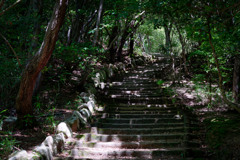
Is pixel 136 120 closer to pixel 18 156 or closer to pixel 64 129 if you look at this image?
pixel 64 129

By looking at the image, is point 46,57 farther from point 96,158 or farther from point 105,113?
point 105,113

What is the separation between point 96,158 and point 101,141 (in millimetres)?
865

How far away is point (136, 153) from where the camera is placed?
4.42 metres

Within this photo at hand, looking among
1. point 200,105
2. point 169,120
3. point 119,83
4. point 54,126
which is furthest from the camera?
point 119,83

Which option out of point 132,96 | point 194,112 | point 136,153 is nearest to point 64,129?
point 136,153

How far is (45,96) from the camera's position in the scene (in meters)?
6.77

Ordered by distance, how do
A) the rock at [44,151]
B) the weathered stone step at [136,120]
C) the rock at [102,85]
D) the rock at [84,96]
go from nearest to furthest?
the rock at [44,151] → the weathered stone step at [136,120] → the rock at [84,96] → the rock at [102,85]

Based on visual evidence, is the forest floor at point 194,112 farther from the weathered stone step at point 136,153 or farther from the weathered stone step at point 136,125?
the weathered stone step at point 136,125

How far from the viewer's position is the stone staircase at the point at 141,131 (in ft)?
14.4

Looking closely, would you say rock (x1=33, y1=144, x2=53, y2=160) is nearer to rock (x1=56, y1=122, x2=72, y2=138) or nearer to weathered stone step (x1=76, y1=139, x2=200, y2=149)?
rock (x1=56, y1=122, x2=72, y2=138)

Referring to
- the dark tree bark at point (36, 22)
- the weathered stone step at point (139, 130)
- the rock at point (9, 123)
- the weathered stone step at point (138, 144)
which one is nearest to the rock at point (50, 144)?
the weathered stone step at point (138, 144)

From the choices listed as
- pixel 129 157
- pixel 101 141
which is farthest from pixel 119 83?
pixel 129 157

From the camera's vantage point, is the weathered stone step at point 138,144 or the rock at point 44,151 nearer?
the rock at point 44,151

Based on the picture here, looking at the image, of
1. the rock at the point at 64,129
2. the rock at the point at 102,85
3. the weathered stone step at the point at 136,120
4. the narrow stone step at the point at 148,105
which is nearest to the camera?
the rock at the point at 64,129
